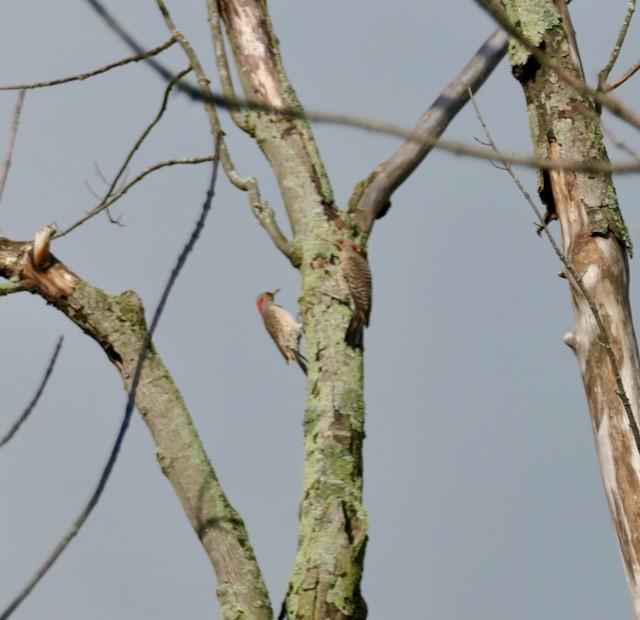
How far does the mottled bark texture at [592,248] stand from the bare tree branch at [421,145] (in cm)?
85

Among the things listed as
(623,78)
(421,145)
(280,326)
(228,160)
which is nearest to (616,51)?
(623,78)

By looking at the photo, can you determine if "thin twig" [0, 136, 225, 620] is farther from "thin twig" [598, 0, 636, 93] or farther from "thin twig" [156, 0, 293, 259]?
"thin twig" [598, 0, 636, 93]

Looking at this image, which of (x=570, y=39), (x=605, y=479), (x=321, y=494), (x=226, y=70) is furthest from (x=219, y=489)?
(x=570, y=39)

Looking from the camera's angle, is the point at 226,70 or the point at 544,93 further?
the point at 226,70

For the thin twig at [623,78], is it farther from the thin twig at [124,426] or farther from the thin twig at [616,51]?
the thin twig at [124,426]

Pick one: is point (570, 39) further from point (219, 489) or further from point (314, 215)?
point (219, 489)

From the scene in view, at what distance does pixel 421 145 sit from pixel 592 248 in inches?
50.6

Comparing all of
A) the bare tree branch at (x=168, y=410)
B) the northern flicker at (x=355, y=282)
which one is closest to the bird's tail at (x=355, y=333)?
the northern flicker at (x=355, y=282)

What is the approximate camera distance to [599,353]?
3.17m

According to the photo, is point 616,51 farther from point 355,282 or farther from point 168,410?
point 168,410

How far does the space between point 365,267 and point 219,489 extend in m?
1.22

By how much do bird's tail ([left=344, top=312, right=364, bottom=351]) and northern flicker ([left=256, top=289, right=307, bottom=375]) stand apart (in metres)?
3.57

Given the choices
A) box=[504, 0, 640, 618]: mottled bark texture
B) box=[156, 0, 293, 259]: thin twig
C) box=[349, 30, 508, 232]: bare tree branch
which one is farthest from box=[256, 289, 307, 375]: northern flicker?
box=[504, 0, 640, 618]: mottled bark texture

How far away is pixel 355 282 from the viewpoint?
405cm
